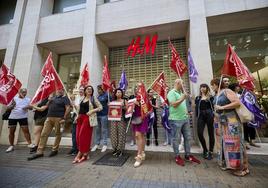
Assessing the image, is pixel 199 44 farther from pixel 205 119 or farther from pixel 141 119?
pixel 141 119

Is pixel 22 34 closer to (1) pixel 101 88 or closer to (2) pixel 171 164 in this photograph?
(1) pixel 101 88

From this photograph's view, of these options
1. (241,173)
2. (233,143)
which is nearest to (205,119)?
(233,143)

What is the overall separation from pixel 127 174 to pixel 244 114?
2.62 meters

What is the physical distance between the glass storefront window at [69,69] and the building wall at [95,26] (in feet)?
1.57

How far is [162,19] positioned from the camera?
582 centimetres

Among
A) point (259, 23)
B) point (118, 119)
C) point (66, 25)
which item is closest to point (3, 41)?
point (66, 25)

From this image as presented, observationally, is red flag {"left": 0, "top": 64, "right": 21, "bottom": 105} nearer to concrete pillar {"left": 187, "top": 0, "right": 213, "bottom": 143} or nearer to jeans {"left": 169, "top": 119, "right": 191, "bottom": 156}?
jeans {"left": 169, "top": 119, "right": 191, "bottom": 156}

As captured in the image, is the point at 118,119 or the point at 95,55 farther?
the point at 95,55

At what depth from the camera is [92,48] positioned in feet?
20.3

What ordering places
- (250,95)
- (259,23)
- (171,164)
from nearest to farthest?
(171,164), (250,95), (259,23)

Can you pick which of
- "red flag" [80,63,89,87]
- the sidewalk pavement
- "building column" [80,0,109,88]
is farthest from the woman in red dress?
"building column" [80,0,109,88]

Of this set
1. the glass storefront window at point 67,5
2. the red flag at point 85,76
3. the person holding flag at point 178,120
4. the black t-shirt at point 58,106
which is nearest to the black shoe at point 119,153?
the person holding flag at point 178,120

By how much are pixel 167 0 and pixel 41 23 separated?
648 centimetres

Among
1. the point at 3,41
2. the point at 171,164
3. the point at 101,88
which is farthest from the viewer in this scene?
the point at 3,41
